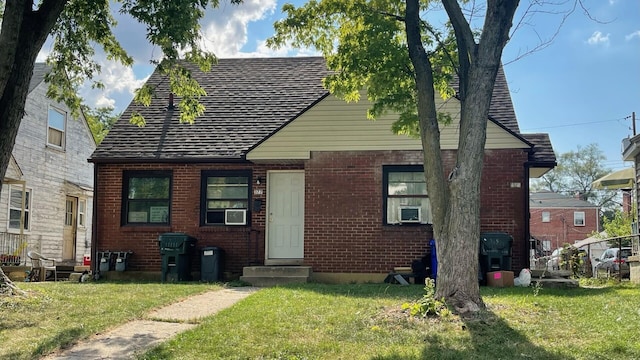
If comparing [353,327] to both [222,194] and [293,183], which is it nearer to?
[293,183]

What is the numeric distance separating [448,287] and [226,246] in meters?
7.56

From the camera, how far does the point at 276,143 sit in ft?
41.8

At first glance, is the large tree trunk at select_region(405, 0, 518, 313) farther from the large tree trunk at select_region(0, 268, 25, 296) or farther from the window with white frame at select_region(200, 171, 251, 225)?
the window with white frame at select_region(200, 171, 251, 225)

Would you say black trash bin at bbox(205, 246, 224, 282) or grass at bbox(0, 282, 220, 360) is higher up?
black trash bin at bbox(205, 246, 224, 282)

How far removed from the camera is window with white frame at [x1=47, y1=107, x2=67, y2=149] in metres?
20.0

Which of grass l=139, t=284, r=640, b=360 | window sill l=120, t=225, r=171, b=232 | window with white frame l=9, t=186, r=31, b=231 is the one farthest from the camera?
window with white frame l=9, t=186, r=31, b=231

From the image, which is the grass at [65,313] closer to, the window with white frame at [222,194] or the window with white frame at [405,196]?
the window with white frame at [222,194]

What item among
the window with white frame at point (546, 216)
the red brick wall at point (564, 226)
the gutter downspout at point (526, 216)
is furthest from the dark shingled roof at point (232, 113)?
the window with white frame at point (546, 216)

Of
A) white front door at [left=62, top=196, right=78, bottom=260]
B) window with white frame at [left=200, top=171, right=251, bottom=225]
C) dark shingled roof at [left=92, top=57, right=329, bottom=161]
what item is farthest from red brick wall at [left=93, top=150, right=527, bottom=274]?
white front door at [left=62, top=196, right=78, bottom=260]

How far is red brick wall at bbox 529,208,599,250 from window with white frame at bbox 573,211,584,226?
0.87 feet

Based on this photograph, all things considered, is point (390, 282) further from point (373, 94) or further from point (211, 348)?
point (211, 348)

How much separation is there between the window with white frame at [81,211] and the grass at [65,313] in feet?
40.9

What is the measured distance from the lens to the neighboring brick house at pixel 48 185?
17.8 m

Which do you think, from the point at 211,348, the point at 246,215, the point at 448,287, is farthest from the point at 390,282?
the point at 211,348
